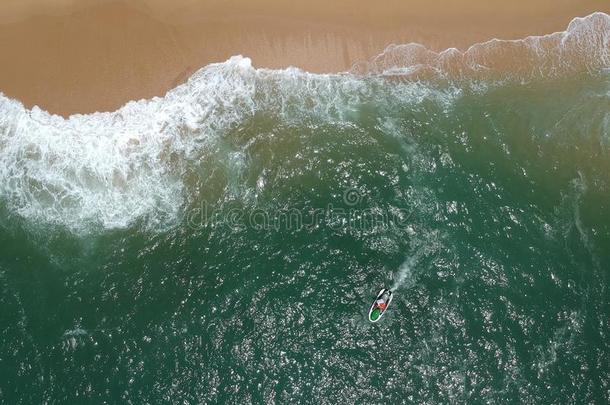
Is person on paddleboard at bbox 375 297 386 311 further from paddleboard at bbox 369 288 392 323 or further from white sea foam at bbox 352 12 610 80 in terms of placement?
white sea foam at bbox 352 12 610 80

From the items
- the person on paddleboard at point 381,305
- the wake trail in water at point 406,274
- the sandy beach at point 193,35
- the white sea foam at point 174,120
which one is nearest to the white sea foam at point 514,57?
the white sea foam at point 174,120

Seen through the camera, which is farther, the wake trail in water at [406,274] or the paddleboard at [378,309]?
the wake trail in water at [406,274]

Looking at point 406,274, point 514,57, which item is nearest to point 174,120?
point 406,274

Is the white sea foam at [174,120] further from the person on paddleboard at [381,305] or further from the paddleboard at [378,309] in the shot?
the person on paddleboard at [381,305]

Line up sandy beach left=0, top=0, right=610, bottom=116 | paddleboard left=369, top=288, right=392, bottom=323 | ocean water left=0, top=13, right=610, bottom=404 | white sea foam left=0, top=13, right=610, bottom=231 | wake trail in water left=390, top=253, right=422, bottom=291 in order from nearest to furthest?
ocean water left=0, top=13, right=610, bottom=404 → paddleboard left=369, top=288, right=392, bottom=323 → wake trail in water left=390, top=253, right=422, bottom=291 → white sea foam left=0, top=13, right=610, bottom=231 → sandy beach left=0, top=0, right=610, bottom=116

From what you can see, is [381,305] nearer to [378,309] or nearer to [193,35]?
[378,309]

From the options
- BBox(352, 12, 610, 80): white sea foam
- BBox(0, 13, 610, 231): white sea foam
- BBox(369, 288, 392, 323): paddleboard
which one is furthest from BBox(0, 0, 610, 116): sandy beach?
BBox(369, 288, 392, 323): paddleboard
